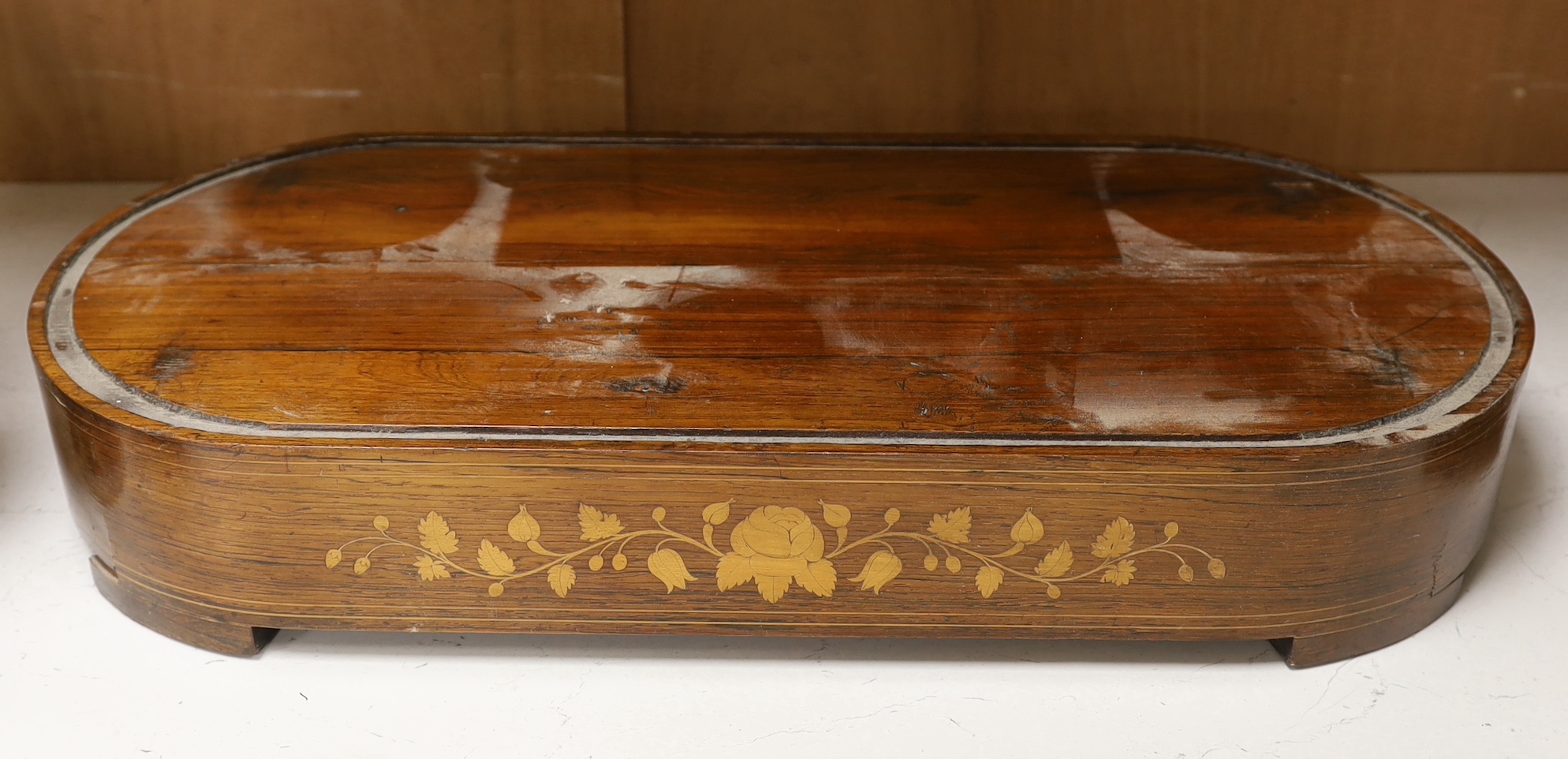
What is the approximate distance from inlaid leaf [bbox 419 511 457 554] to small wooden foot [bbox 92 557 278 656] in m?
0.25

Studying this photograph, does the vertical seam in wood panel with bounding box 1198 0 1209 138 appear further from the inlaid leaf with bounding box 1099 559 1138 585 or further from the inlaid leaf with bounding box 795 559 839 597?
the inlaid leaf with bounding box 795 559 839 597

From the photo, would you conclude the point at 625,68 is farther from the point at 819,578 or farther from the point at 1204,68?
the point at 819,578

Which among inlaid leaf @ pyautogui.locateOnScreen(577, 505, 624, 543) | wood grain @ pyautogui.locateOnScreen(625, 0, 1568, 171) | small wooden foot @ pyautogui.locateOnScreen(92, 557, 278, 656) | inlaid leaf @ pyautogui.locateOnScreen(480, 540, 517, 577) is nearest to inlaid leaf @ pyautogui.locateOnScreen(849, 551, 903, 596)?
→ inlaid leaf @ pyautogui.locateOnScreen(577, 505, 624, 543)

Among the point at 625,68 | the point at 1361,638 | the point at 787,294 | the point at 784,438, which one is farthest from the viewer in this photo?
the point at 625,68

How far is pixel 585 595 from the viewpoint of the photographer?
1.60 m

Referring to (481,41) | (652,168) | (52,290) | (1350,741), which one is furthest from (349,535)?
(481,41)

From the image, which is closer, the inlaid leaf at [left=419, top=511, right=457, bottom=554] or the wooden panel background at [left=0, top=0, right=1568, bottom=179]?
the inlaid leaf at [left=419, top=511, right=457, bottom=554]

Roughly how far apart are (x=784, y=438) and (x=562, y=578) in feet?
0.97

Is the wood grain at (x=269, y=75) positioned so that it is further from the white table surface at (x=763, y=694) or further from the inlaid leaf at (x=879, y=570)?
the inlaid leaf at (x=879, y=570)

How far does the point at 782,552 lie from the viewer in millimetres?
1562

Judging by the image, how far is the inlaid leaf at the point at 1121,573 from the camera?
1562 mm

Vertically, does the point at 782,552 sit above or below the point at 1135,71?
below

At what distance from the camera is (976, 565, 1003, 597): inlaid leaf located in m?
1.57

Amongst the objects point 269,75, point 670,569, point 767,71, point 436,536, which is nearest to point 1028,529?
point 670,569
